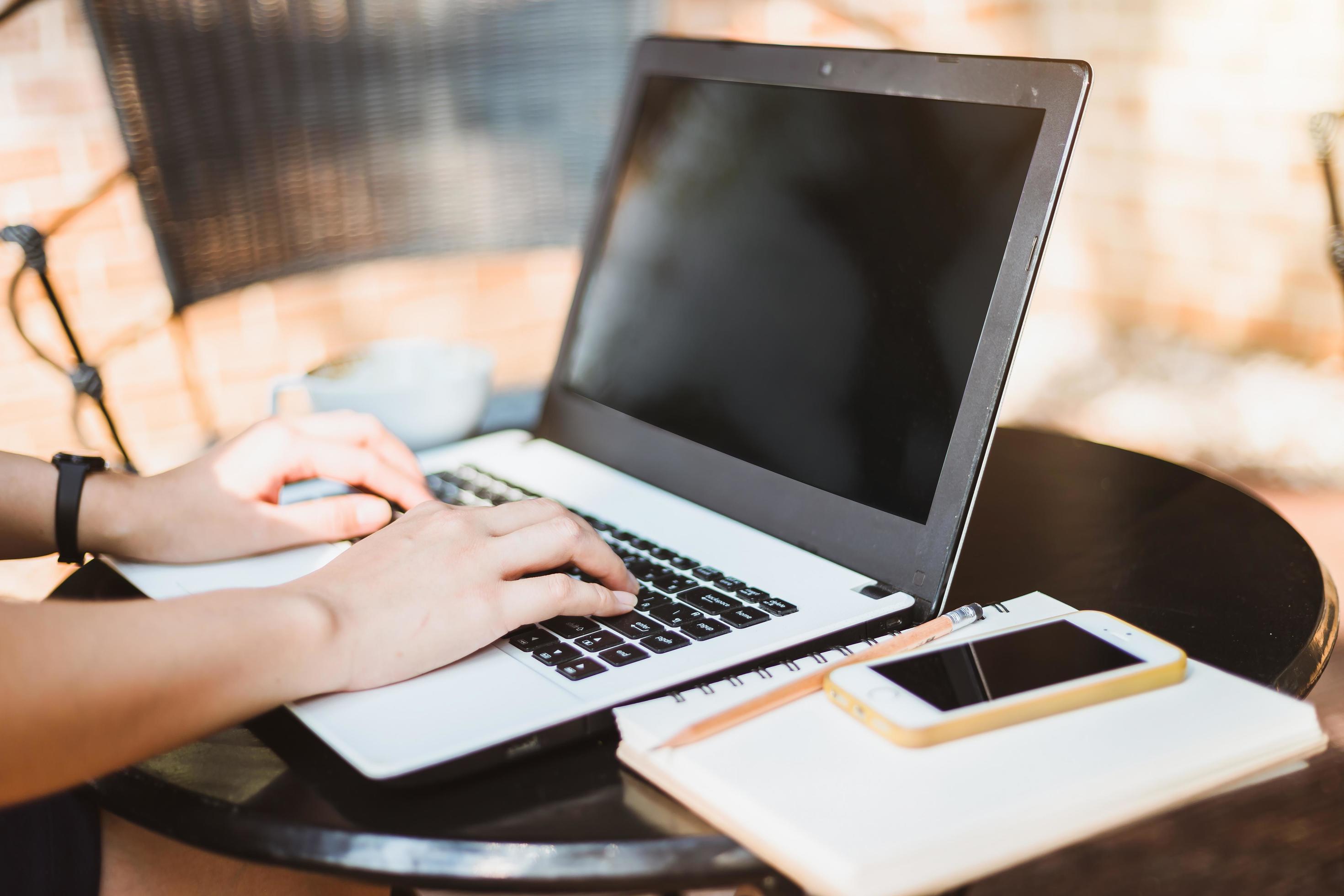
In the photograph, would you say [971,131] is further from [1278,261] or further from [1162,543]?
[1278,261]

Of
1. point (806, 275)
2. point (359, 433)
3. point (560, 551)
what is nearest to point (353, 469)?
point (359, 433)

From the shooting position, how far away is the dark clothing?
664mm

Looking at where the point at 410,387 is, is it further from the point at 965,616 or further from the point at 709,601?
the point at 965,616

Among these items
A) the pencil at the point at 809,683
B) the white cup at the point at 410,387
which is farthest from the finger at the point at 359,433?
the pencil at the point at 809,683

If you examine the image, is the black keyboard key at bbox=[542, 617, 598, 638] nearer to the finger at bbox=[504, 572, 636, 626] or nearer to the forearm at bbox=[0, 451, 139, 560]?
the finger at bbox=[504, 572, 636, 626]

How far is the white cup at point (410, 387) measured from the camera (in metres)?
0.98

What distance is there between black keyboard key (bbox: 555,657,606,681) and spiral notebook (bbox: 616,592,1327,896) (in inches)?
2.1

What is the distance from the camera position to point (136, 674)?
1.66ft

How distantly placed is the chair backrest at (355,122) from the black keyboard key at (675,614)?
887 millimetres

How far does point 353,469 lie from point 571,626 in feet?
0.93

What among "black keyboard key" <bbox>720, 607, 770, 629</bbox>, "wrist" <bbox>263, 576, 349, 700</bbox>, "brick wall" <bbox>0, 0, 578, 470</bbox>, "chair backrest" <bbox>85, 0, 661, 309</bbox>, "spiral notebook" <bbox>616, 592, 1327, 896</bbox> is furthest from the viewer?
"brick wall" <bbox>0, 0, 578, 470</bbox>

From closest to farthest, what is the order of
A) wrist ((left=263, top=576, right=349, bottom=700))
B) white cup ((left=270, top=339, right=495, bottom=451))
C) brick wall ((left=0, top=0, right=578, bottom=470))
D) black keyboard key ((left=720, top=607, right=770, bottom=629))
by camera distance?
wrist ((left=263, top=576, right=349, bottom=700)) → black keyboard key ((left=720, top=607, right=770, bottom=629)) → white cup ((left=270, top=339, right=495, bottom=451)) → brick wall ((left=0, top=0, right=578, bottom=470))

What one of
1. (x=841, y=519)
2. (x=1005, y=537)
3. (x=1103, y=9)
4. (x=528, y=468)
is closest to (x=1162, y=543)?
(x=1005, y=537)

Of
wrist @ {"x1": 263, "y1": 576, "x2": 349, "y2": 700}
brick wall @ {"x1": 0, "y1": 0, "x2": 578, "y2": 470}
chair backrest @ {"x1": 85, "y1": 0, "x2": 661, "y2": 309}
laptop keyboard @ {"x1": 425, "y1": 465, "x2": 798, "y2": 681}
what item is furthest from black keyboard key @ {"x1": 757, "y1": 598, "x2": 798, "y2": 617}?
brick wall @ {"x1": 0, "y1": 0, "x2": 578, "y2": 470}
